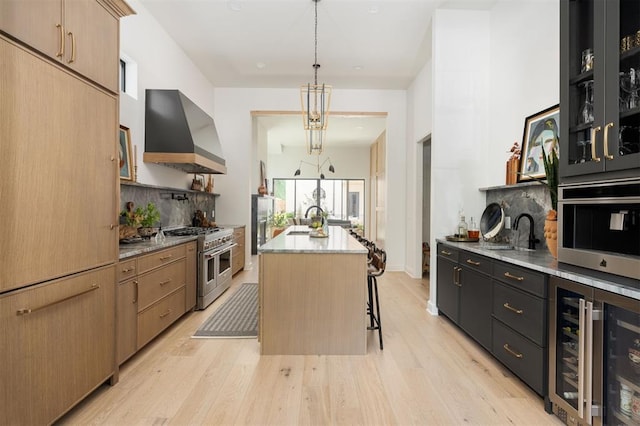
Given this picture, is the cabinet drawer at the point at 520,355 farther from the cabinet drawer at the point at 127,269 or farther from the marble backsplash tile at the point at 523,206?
the cabinet drawer at the point at 127,269

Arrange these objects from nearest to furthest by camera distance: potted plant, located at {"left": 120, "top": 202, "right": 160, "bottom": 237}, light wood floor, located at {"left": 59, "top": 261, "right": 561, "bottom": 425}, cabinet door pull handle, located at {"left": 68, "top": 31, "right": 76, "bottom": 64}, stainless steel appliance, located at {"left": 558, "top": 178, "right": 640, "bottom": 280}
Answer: stainless steel appliance, located at {"left": 558, "top": 178, "right": 640, "bottom": 280}, cabinet door pull handle, located at {"left": 68, "top": 31, "right": 76, "bottom": 64}, light wood floor, located at {"left": 59, "top": 261, "right": 561, "bottom": 425}, potted plant, located at {"left": 120, "top": 202, "right": 160, "bottom": 237}

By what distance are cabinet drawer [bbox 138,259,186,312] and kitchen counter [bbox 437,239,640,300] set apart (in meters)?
2.69

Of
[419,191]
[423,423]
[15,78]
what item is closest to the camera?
[15,78]

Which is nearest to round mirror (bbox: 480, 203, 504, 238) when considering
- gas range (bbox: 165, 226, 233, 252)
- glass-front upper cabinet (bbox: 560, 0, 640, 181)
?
glass-front upper cabinet (bbox: 560, 0, 640, 181)

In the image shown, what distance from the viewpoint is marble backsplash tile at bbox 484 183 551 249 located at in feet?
9.27

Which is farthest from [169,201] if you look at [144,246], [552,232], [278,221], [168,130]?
[278,221]

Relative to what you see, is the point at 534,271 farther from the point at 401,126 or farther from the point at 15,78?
the point at 401,126

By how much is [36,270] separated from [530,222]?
3.31 metres

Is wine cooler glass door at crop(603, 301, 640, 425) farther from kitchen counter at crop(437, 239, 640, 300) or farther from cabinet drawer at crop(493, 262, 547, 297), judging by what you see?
cabinet drawer at crop(493, 262, 547, 297)

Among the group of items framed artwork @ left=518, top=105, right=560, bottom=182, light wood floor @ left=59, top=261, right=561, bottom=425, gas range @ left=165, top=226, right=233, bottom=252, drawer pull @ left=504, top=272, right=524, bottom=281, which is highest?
framed artwork @ left=518, top=105, right=560, bottom=182

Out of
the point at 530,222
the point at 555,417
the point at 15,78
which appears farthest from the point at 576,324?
the point at 15,78

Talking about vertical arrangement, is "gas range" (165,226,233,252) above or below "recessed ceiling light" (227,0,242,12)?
below

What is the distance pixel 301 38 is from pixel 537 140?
9.80 feet

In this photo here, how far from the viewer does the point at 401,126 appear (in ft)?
20.1
